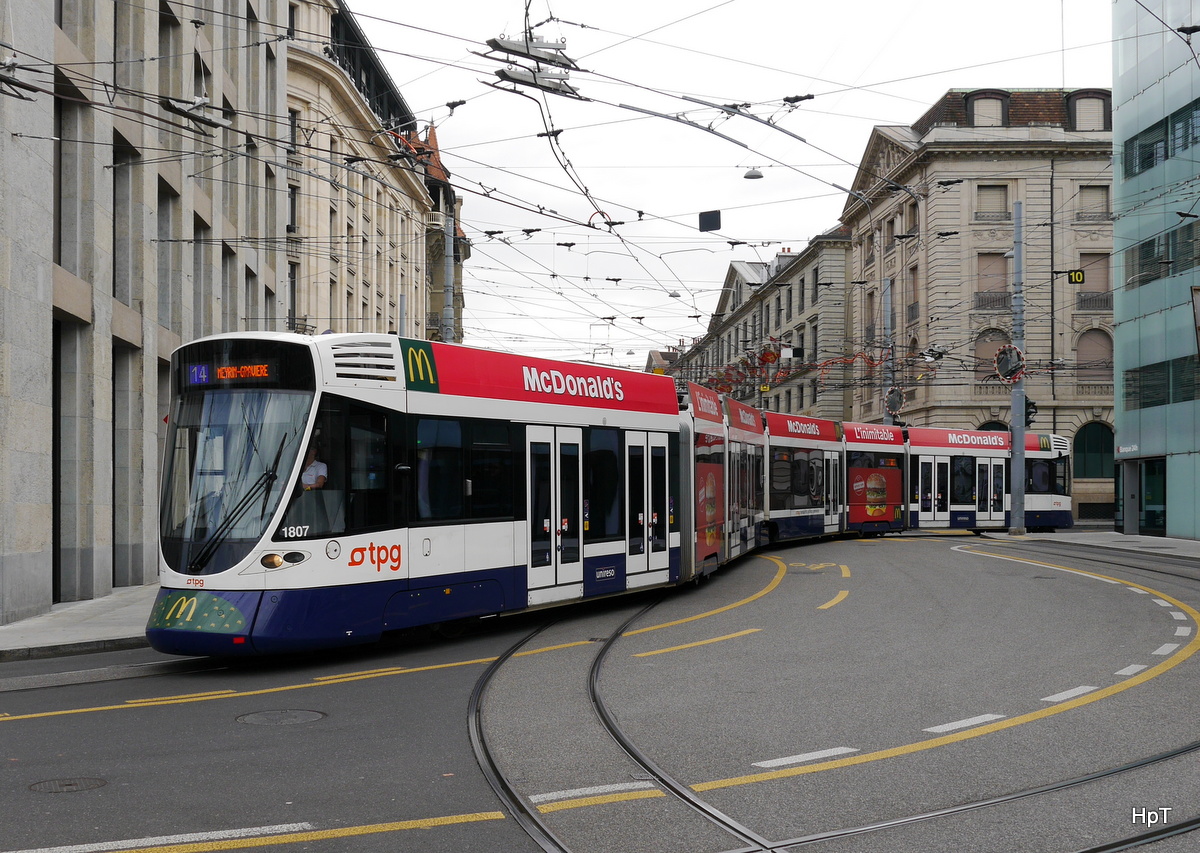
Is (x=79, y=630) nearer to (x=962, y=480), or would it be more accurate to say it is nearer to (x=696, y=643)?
(x=696, y=643)

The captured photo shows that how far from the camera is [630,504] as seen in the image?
49.3 ft

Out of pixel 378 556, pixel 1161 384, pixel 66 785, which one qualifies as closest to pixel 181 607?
pixel 378 556

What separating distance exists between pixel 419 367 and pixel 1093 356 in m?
46.7

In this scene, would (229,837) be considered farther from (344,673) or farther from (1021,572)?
(1021,572)

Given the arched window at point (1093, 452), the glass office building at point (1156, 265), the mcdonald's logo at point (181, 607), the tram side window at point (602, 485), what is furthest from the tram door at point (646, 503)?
the arched window at point (1093, 452)

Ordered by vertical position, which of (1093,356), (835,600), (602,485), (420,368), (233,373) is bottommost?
(835,600)

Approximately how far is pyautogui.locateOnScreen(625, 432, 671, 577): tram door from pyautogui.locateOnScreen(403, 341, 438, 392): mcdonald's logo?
3905 mm

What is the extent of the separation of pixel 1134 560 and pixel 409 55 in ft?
61.4

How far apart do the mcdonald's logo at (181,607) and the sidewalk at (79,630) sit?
2.60 meters

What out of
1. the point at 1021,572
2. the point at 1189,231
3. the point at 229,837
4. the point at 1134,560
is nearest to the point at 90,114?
the point at 229,837

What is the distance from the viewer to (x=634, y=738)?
7.39m

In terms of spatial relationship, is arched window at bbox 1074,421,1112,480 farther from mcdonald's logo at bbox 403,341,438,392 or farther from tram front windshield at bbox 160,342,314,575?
tram front windshield at bbox 160,342,314,575

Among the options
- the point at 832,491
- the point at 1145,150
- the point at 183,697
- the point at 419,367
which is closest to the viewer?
the point at 183,697

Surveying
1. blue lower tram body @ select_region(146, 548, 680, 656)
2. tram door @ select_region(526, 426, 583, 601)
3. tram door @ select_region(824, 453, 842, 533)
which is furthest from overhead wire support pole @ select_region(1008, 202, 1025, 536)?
blue lower tram body @ select_region(146, 548, 680, 656)
